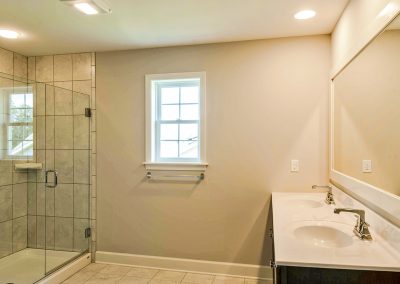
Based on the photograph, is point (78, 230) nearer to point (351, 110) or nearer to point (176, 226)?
point (176, 226)

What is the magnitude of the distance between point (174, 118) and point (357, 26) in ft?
6.30

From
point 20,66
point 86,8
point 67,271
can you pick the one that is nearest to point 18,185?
point 67,271

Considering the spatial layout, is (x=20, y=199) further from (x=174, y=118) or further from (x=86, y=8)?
(x=86, y=8)

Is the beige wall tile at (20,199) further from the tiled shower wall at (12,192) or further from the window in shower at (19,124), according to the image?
the window in shower at (19,124)

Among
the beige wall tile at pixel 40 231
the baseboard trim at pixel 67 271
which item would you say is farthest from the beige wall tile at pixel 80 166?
the baseboard trim at pixel 67 271

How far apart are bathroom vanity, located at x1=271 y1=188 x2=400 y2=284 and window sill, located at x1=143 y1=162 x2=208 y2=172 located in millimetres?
1192

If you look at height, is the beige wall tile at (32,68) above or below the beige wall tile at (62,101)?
above

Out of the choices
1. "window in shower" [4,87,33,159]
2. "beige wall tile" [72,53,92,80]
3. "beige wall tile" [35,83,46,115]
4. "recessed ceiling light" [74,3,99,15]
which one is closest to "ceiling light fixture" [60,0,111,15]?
"recessed ceiling light" [74,3,99,15]

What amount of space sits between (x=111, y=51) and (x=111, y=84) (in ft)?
1.25

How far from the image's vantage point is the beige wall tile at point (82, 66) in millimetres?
3244

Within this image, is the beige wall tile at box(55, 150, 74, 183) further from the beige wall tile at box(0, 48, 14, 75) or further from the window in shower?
the beige wall tile at box(0, 48, 14, 75)

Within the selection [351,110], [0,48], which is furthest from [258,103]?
[0,48]

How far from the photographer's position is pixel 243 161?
2875mm

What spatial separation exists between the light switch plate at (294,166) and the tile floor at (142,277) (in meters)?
1.15
